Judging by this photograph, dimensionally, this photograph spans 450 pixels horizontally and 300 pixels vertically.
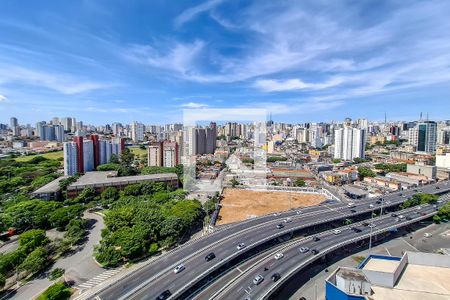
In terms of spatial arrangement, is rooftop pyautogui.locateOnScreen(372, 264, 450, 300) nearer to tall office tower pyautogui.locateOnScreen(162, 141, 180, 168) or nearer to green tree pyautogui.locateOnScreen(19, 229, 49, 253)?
green tree pyautogui.locateOnScreen(19, 229, 49, 253)

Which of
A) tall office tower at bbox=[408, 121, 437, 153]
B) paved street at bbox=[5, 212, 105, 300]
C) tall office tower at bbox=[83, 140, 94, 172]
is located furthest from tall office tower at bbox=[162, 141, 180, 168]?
tall office tower at bbox=[408, 121, 437, 153]

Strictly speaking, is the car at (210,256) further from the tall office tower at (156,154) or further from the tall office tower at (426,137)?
the tall office tower at (426,137)

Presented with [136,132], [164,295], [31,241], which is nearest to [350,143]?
[164,295]

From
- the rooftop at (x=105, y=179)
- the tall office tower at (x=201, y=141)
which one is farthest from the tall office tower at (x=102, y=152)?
the tall office tower at (x=201, y=141)

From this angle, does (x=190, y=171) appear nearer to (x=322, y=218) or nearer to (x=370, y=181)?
(x=322, y=218)

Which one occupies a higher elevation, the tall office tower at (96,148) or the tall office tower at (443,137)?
the tall office tower at (443,137)

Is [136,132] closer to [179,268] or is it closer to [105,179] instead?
[105,179]

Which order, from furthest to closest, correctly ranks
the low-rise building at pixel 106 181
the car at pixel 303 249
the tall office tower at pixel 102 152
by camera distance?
the tall office tower at pixel 102 152
the low-rise building at pixel 106 181
the car at pixel 303 249
